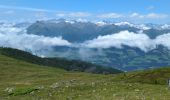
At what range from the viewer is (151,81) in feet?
210

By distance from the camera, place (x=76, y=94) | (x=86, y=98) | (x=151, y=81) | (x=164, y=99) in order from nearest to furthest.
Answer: (x=164, y=99)
(x=86, y=98)
(x=76, y=94)
(x=151, y=81)

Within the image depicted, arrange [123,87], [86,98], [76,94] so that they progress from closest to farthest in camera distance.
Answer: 1. [86,98]
2. [76,94]
3. [123,87]

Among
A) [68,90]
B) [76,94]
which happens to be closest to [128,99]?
[76,94]

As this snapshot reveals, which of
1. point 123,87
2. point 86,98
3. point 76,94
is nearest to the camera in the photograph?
point 86,98

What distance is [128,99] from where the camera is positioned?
34.6 meters

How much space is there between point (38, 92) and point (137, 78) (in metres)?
24.9

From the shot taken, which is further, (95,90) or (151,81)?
(151,81)

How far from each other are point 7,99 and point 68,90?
24.9 ft

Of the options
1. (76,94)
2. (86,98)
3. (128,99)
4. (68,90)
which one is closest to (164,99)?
(128,99)

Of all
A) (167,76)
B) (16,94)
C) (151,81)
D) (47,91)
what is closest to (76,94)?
(47,91)

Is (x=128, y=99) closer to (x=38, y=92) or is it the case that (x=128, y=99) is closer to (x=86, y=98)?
(x=86, y=98)

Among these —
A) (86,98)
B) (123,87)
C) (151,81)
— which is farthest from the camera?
(151,81)

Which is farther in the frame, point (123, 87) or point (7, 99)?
point (123, 87)

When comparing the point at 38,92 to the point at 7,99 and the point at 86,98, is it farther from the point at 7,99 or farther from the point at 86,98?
the point at 86,98
